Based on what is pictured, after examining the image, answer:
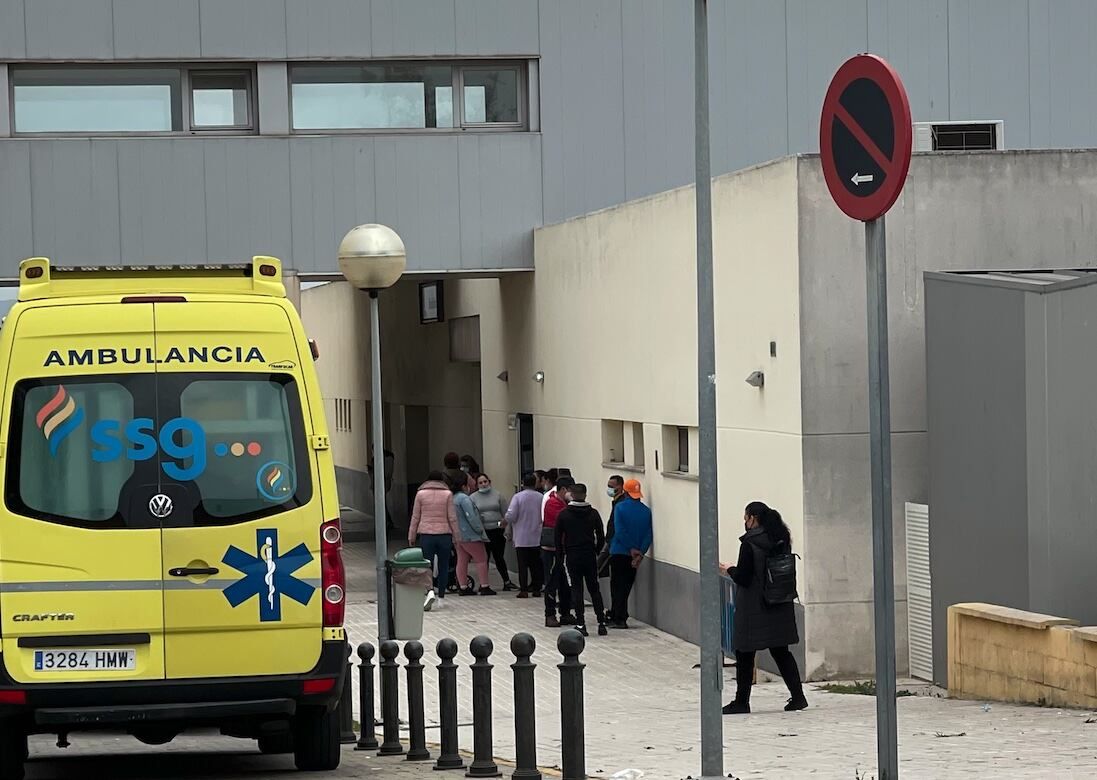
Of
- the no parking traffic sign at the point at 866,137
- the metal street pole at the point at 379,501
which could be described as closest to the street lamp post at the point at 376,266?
the metal street pole at the point at 379,501

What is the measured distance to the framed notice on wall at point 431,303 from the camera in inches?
1275

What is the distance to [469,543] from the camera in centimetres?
2412

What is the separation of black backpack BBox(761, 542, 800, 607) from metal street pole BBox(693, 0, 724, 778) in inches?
175

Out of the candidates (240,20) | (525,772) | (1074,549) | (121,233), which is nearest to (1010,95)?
(240,20)

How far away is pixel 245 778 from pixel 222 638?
1.44m

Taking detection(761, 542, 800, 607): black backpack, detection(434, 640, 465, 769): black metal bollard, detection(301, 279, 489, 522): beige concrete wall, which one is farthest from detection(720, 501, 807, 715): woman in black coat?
detection(301, 279, 489, 522): beige concrete wall

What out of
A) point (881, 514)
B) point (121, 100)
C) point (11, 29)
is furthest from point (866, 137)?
point (11, 29)

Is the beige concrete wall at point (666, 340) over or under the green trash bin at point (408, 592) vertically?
over

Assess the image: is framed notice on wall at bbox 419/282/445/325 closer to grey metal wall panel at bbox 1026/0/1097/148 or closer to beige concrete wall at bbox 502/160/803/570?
beige concrete wall at bbox 502/160/803/570

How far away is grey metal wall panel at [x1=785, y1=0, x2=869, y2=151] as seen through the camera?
25.9m

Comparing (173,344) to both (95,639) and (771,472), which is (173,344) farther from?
(771,472)

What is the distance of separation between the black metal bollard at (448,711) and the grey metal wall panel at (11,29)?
617 inches

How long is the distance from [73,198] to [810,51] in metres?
10.0

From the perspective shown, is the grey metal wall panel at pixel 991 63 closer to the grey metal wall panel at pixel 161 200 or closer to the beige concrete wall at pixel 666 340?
the beige concrete wall at pixel 666 340
